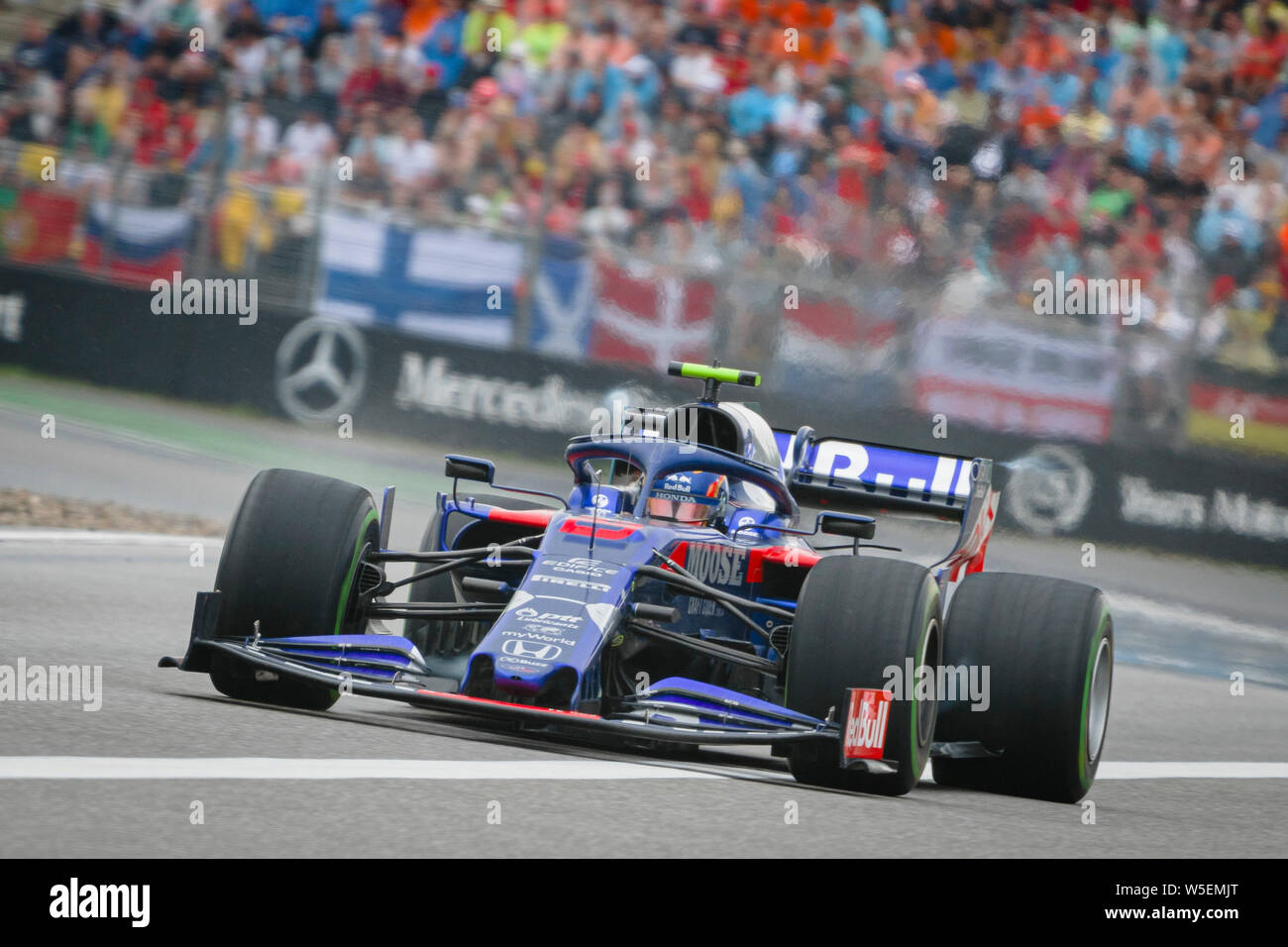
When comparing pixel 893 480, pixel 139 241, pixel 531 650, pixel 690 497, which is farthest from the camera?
pixel 139 241

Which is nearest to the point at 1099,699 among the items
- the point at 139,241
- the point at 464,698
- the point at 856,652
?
the point at 856,652

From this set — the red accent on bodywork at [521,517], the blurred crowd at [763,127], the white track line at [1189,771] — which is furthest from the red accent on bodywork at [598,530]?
the blurred crowd at [763,127]

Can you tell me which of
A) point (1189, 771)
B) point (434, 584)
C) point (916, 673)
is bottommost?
point (1189, 771)

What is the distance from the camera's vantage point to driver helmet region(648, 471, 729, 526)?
7.36 metres

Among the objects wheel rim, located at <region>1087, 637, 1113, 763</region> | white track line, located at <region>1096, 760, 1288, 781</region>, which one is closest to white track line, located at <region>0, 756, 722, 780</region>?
wheel rim, located at <region>1087, 637, 1113, 763</region>

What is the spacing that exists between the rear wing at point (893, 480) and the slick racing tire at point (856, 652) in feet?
6.61

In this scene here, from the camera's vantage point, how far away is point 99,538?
1159cm

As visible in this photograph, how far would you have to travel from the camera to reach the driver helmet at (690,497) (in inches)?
290

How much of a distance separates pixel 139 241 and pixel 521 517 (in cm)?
801

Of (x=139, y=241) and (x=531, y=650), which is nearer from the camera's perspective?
(x=531, y=650)

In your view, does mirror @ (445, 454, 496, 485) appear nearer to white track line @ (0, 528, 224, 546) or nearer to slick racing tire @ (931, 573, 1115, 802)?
slick racing tire @ (931, 573, 1115, 802)

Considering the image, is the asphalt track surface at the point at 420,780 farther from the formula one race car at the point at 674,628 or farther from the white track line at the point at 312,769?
the formula one race car at the point at 674,628

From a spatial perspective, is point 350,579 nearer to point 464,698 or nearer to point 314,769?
point 464,698

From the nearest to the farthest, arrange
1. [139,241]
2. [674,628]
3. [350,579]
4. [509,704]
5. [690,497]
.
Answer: [509,704] → [350,579] → [674,628] → [690,497] → [139,241]
